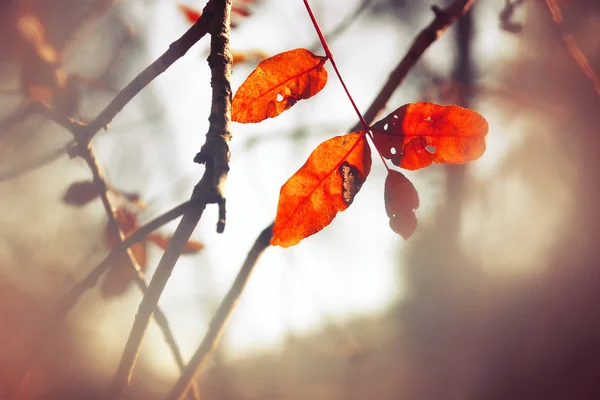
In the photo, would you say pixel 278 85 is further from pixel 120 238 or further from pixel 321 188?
pixel 120 238

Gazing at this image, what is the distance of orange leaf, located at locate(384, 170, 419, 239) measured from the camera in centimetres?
42

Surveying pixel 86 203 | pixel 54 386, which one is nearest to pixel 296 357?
pixel 54 386

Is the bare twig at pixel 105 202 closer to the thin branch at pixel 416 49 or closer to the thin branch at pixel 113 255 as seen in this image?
the thin branch at pixel 113 255

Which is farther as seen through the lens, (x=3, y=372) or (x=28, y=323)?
(x=28, y=323)

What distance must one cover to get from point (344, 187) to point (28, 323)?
780 cm

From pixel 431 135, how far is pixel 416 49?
0.18 metres

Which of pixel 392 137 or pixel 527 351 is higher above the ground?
pixel 527 351

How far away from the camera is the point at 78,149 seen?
0.51 m

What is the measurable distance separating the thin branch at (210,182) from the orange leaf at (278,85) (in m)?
0.04

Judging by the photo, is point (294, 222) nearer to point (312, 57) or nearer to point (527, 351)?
point (312, 57)

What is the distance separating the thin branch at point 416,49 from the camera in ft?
1.70

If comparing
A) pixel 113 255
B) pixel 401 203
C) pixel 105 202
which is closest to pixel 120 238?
pixel 105 202

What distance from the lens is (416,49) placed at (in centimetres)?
52

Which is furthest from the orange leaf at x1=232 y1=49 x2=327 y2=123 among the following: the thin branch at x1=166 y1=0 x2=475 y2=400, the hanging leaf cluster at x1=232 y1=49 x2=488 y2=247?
the thin branch at x1=166 y1=0 x2=475 y2=400
